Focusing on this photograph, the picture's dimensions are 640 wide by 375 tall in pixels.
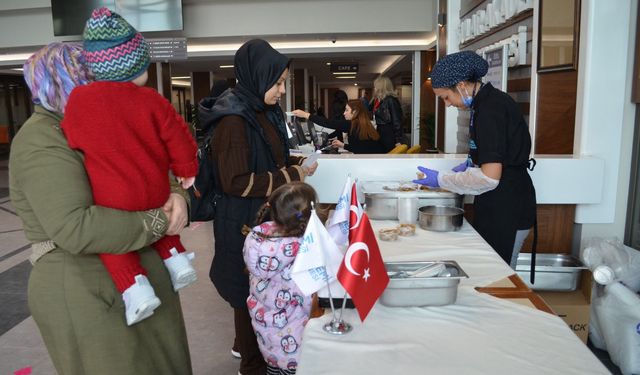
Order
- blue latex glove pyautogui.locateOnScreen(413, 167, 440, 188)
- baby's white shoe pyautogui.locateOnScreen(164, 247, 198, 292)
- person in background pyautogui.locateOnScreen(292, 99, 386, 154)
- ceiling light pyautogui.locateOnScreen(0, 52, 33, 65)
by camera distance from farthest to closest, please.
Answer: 1. ceiling light pyautogui.locateOnScreen(0, 52, 33, 65)
2. person in background pyautogui.locateOnScreen(292, 99, 386, 154)
3. blue latex glove pyautogui.locateOnScreen(413, 167, 440, 188)
4. baby's white shoe pyautogui.locateOnScreen(164, 247, 198, 292)

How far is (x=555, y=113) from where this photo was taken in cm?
349

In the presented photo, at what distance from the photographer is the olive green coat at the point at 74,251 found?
1.13 metres

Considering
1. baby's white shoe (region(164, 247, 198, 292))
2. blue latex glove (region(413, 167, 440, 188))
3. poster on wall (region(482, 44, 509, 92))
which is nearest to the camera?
baby's white shoe (region(164, 247, 198, 292))

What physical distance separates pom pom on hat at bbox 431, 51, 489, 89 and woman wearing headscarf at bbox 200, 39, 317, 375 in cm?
66

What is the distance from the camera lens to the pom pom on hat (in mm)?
2129

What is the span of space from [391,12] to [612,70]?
529 cm

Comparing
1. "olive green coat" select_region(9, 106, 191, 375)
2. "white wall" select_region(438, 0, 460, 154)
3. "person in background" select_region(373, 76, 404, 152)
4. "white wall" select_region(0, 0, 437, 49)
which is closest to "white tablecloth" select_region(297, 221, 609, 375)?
"olive green coat" select_region(9, 106, 191, 375)

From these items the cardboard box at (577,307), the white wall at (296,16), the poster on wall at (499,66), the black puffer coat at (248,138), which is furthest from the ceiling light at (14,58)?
the cardboard box at (577,307)

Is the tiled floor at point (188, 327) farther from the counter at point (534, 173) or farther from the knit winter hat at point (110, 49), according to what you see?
the knit winter hat at point (110, 49)

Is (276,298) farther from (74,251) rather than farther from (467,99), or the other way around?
(467,99)

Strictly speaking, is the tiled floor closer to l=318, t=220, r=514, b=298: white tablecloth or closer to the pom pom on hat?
l=318, t=220, r=514, b=298: white tablecloth

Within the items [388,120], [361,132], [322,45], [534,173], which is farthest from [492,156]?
[322,45]

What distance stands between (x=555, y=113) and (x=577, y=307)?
1.53 metres

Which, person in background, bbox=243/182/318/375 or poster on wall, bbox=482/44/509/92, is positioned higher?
poster on wall, bbox=482/44/509/92
